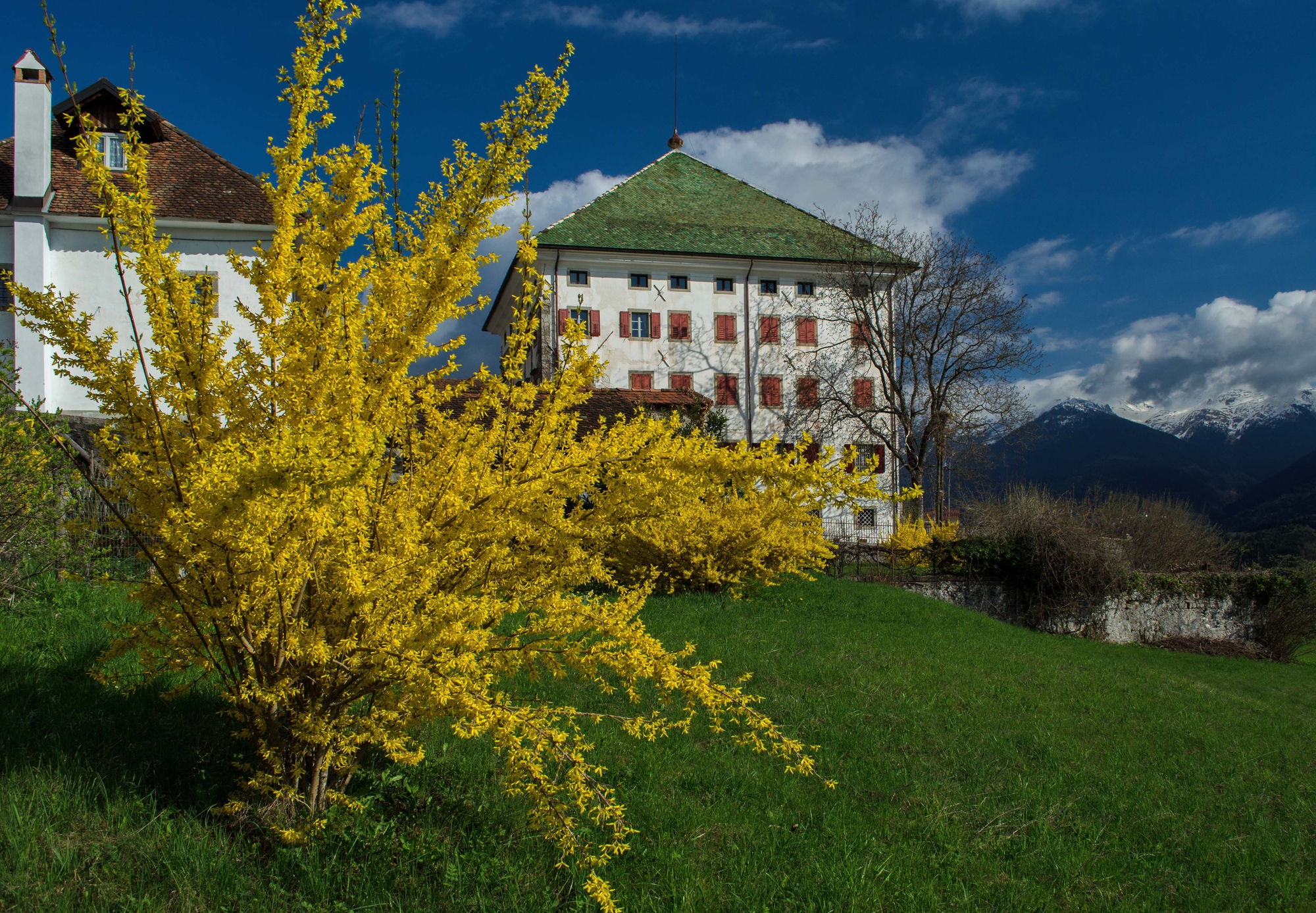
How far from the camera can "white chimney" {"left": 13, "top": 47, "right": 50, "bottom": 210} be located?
45.8ft

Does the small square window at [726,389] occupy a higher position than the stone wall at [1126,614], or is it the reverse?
the small square window at [726,389]

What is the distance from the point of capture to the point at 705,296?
32812mm

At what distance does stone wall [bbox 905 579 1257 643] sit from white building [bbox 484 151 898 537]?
46.3 feet

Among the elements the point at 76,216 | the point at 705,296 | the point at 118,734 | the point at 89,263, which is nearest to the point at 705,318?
the point at 705,296

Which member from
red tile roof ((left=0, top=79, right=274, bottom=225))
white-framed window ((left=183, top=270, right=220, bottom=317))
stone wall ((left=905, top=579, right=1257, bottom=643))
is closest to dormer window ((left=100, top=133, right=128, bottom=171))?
red tile roof ((left=0, top=79, right=274, bottom=225))

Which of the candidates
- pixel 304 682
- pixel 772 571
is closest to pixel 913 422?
pixel 772 571

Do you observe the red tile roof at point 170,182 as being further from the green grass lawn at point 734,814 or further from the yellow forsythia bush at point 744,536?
the green grass lawn at point 734,814

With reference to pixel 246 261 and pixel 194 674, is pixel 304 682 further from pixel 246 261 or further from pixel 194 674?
pixel 194 674

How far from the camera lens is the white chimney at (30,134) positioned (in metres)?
14.0

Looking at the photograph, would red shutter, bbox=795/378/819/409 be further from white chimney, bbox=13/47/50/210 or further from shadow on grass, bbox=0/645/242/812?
shadow on grass, bbox=0/645/242/812

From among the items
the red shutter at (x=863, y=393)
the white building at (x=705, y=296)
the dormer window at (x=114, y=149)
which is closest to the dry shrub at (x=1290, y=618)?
the red shutter at (x=863, y=393)

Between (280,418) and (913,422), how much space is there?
2804 cm

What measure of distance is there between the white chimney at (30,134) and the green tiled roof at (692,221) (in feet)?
58.2

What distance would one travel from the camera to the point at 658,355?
32.2m
